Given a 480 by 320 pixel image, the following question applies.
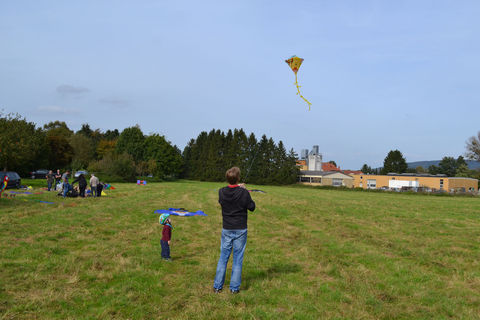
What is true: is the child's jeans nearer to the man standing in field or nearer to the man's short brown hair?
the man standing in field

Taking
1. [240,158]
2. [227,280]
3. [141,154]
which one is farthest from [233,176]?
[240,158]

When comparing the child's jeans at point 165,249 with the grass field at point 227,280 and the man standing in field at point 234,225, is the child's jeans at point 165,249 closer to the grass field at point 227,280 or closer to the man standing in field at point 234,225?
the grass field at point 227,280

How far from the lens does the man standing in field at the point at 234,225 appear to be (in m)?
5.68

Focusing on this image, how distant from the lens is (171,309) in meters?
4.93

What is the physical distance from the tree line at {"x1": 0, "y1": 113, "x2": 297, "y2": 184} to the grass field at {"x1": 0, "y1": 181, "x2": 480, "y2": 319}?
83.8 ft

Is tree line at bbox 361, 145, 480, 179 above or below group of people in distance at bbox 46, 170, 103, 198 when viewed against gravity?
above

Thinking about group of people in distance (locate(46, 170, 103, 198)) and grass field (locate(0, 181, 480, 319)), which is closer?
grass field (locate(0, 181, 480, 319))

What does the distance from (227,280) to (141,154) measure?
216 ft

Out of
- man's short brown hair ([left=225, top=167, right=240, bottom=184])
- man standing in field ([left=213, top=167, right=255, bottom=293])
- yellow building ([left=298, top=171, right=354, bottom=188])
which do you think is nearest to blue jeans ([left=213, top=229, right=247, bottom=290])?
man standing in field ([left=213, top=167, right=255, bottom=293])

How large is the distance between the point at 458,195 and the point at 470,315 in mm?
50540

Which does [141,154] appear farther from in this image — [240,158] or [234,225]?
[234,225]

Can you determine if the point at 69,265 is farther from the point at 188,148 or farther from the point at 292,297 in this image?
the point at 188,148

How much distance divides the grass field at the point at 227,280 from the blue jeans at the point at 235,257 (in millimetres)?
226

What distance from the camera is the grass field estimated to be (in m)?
5.02
